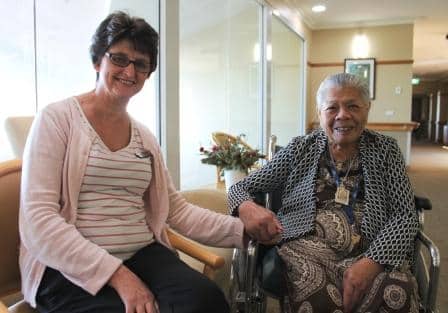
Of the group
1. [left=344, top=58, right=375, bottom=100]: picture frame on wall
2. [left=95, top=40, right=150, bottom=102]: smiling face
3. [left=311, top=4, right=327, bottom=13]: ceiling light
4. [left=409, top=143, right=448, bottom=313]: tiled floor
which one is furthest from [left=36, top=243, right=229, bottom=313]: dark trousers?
[left=344, top=58, right=375, bottom=100]: picture frame on wall

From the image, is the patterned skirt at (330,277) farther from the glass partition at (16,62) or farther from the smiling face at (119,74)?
the glass partition at (16,62)

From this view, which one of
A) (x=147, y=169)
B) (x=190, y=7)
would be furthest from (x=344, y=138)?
(x=190, y=7)

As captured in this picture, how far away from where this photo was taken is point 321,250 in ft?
4.98

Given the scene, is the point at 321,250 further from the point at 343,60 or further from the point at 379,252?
the point at 343,60

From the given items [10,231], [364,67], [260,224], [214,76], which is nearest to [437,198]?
[364,67]

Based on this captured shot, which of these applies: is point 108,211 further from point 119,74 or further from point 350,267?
point 350,267

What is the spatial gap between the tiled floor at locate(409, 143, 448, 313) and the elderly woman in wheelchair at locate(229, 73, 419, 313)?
45.3 inches

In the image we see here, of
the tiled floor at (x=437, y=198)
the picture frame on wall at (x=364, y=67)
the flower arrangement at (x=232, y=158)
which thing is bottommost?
the tiled floor at (x=437, y=198)

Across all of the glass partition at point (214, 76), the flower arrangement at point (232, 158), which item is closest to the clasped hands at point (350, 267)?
the flower arrangement at point (232, 158)

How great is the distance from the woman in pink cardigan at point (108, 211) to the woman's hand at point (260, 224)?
0.04 metres

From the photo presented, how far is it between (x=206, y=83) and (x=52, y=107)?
2.45 metres

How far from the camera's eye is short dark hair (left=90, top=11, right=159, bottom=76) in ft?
4.12

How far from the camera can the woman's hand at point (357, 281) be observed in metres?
1.34

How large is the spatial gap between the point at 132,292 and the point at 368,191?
914 mm
